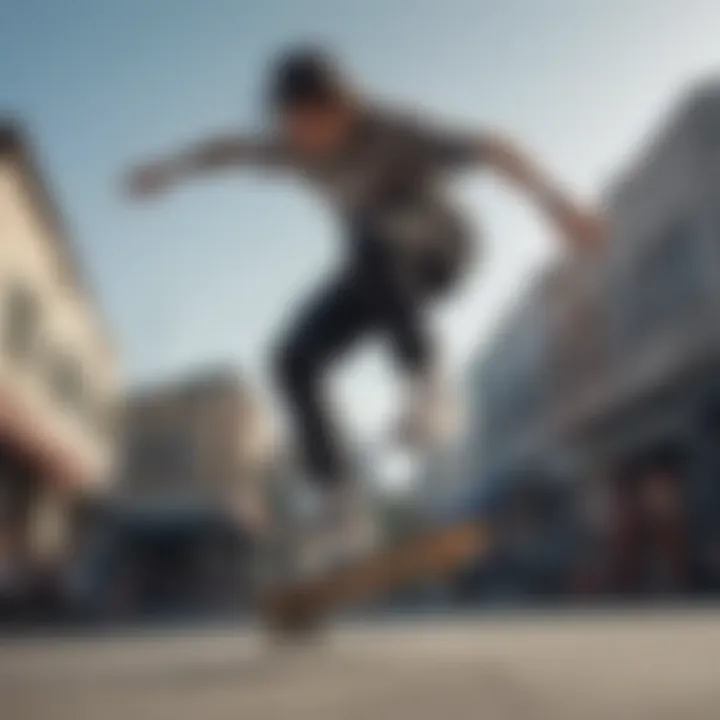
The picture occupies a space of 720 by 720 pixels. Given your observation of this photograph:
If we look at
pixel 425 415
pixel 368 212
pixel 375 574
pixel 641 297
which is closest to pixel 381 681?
pixel 425 415

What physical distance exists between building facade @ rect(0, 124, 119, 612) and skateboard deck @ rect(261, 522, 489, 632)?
7426 mm

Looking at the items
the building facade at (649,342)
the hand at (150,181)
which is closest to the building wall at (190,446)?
the building facade at (649,342)

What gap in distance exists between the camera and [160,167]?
9.02 feet

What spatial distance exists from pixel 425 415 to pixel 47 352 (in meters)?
12.1

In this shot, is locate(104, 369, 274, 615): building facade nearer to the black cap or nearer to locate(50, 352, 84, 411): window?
locate(50, 352, 84, 411): window

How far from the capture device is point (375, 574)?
3.51m

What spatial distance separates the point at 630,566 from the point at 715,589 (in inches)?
102

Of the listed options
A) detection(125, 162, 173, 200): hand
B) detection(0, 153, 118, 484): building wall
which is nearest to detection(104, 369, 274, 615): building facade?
detection(0, 153, 118, 484): building wall

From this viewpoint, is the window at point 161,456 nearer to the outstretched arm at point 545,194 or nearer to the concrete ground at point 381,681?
the concrete ground at point 381,681

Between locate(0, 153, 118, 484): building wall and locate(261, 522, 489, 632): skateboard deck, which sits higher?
locate(0, 153, 118, 484): building wall

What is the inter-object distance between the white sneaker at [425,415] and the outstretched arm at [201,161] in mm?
816

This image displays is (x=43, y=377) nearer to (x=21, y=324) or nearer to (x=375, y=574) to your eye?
(x=21, y=324)

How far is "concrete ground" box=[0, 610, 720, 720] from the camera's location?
140 centimetres

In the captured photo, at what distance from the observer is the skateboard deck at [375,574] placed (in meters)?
3.52
